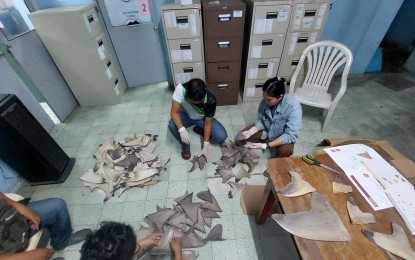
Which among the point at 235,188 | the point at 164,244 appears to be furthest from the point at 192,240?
the point at 235,188

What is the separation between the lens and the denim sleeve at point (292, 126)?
1784mm

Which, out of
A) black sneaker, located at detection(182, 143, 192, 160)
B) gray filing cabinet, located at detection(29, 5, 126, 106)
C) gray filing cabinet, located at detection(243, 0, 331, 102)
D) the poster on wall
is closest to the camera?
black sneaker, located at detection(182, 143, 192, 160)

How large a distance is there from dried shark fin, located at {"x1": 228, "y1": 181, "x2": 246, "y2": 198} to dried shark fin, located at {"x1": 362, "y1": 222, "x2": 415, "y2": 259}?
1.13 meters

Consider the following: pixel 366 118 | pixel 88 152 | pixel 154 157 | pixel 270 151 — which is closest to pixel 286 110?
pixel 270 151

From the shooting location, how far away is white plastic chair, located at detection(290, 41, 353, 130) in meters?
2.41

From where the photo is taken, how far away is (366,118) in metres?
2.79

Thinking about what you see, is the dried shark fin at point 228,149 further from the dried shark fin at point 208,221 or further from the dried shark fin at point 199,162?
the dried shark fin at point 208,221

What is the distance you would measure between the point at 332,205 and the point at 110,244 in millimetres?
1090

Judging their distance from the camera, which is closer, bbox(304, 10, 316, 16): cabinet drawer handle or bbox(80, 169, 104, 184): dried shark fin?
bbox(80, 169, 104, 184): dried shark fin

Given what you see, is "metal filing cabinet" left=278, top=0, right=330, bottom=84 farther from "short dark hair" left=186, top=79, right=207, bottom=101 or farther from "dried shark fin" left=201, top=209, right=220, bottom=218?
"dried shark fin" left=201, top=209, right=220, bottom=218

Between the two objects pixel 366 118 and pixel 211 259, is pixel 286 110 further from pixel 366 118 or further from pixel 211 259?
pixel 366 118

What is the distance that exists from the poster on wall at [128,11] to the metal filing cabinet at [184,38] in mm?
640

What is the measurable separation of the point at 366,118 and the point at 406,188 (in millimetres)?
2191

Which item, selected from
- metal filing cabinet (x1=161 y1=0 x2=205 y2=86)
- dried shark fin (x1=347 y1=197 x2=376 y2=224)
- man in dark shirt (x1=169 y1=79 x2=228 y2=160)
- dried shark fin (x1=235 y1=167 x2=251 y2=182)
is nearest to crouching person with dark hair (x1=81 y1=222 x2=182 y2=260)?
dried shark fin (x1=347 y1=197 x2=376 y2=224)
